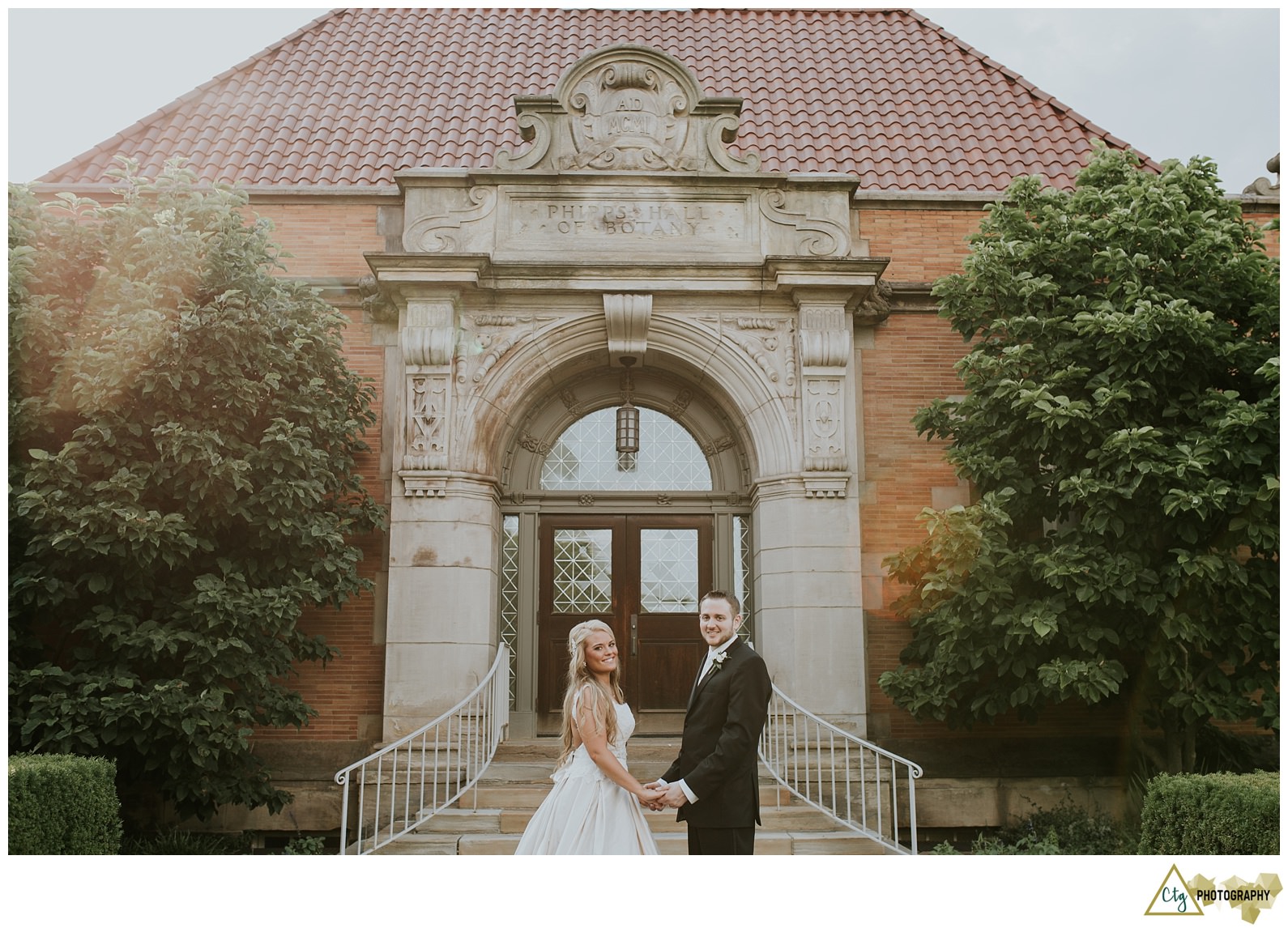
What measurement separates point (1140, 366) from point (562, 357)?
527 cm

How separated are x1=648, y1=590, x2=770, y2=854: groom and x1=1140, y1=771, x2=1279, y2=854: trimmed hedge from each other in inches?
133

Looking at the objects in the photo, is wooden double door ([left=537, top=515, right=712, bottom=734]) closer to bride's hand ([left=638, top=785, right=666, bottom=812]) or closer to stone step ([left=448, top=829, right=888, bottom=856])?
stone step ([left=448, top=829, right=888, bottom=856])

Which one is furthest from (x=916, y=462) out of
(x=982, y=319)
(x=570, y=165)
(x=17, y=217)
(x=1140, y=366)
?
(x=17, y=217)

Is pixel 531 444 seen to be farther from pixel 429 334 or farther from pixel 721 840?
pixel 721 840

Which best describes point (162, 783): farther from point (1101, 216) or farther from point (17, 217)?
point (1101, 216)

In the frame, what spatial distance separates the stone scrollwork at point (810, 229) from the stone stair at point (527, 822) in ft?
16.8

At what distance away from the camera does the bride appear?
5730 millimetres

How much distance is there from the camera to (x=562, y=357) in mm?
10484

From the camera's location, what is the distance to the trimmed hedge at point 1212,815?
6.55m

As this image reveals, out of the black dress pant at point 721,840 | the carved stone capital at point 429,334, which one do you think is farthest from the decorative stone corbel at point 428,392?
the black dress pant at point 721,840

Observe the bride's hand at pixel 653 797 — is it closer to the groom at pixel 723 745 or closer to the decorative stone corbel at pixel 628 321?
the groom at pixel 723 745

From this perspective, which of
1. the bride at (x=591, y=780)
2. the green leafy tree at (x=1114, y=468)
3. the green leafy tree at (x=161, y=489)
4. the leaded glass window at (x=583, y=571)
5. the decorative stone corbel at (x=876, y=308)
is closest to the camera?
the bride at (x=591, y=780)

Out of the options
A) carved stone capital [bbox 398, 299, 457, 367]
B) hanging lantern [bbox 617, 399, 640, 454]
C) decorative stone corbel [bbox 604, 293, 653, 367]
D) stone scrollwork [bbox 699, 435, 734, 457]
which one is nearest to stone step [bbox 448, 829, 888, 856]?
hanging lantern [bbox 617, 399, 640, 454]

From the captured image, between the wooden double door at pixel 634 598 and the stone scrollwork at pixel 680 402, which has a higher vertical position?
the stone scrollwork at pixel 680 402
